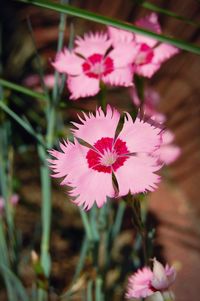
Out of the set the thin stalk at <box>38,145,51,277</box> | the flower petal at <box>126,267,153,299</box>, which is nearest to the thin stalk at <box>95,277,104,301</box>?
the thin stalk at <box>38,145,51,277</box>

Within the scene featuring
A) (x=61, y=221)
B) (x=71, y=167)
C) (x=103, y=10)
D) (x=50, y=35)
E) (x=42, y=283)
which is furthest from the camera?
(x=50, y=35)

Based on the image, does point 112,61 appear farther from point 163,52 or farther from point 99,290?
point 99,290

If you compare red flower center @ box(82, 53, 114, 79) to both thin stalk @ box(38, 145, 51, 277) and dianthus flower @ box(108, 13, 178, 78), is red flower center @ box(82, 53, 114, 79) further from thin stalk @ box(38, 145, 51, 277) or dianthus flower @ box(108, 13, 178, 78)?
thin stalk @ box(38, 145, 51, 277)

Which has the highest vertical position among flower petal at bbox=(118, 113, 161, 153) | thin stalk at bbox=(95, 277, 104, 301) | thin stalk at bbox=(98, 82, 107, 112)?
thin stalk at bbox=(98, 82, 107, 112)

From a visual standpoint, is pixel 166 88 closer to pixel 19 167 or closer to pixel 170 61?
pixel 170 61

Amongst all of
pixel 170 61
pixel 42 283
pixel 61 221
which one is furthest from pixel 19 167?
pixel 42 283

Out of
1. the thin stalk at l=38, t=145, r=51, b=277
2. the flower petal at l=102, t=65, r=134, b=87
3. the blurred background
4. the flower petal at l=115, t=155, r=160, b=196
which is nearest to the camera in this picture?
the flower petal at l=115, t=155, r=160, b=196

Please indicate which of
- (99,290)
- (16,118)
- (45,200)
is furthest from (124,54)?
(99,290)
